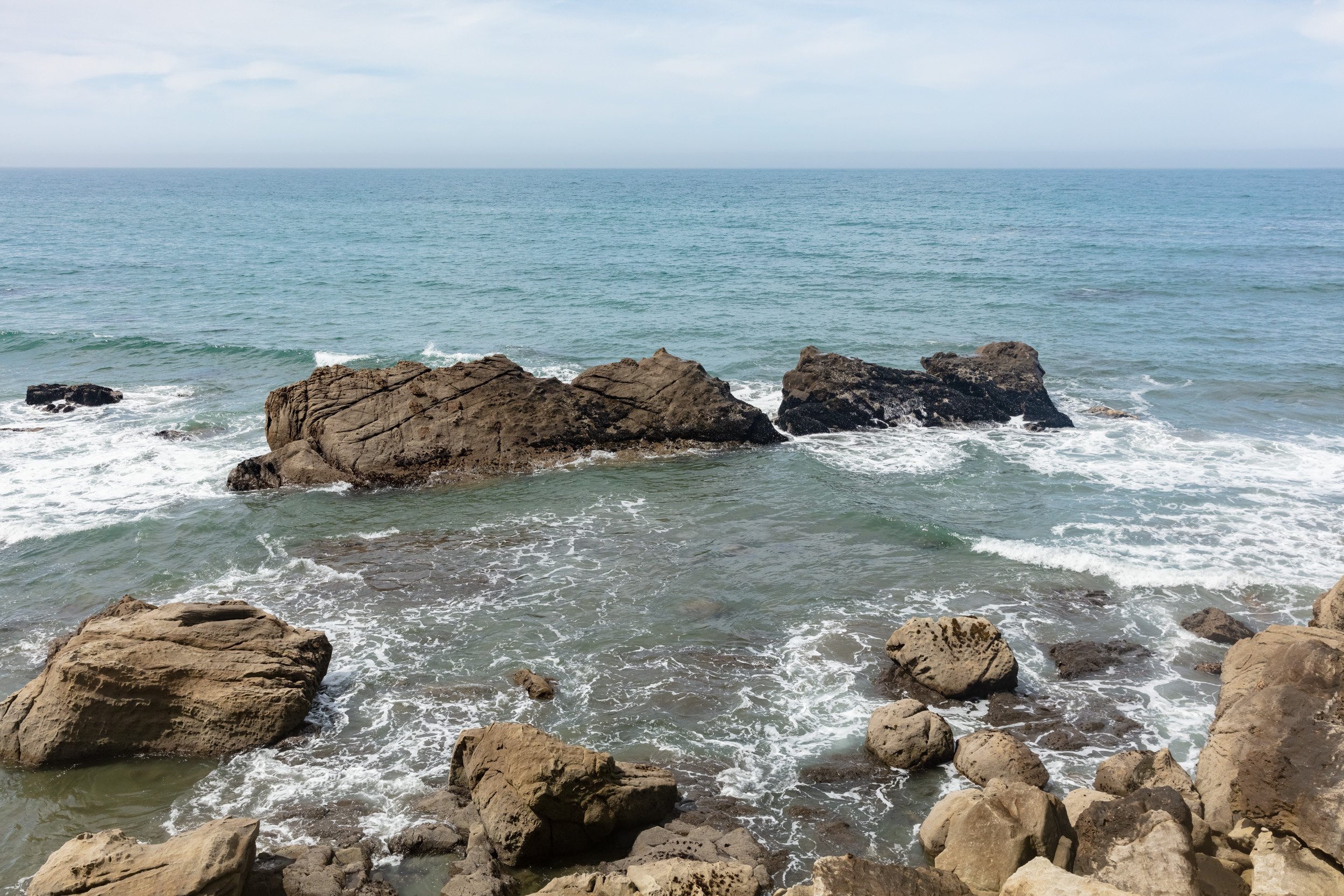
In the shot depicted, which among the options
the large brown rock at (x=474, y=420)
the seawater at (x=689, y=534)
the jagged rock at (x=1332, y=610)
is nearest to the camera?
the seawater at (x=689, y=534)

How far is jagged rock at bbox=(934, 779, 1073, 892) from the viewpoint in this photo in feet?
30.8

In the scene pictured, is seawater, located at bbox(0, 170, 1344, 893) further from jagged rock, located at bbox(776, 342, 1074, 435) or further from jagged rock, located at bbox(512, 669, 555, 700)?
jagged rock, located at bbox(776, 342, 1074, 435)

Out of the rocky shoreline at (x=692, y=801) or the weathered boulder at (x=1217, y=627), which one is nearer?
the rocky shoreline at (x=692, y=801)

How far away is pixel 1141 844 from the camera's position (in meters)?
9.00

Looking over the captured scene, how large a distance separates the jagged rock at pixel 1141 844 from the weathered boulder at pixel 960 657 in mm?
3903

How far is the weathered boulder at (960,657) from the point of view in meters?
13.8

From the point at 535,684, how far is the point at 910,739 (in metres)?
5.51

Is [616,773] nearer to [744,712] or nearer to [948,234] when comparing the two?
[744,712]

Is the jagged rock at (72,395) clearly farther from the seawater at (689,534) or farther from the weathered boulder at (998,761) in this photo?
the weathered boulder at (998,761)

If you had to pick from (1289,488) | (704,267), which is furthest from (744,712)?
(704,267)

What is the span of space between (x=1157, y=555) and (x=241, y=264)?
58592 millimetres

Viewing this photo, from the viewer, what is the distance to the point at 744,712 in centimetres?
1355

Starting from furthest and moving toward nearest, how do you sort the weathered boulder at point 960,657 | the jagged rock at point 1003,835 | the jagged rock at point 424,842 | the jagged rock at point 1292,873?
the weathered boulder at point 960,657
the jagged rock at point 424,842
the jagged rock at point 1003,835
the jagged rock at point 1292,873

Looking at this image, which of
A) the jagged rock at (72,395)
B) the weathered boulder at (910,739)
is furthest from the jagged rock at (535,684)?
the jagged rock at (72,395)
